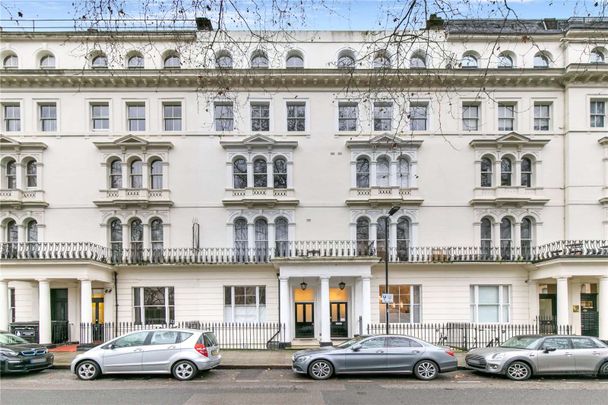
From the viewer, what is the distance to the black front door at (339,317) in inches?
856

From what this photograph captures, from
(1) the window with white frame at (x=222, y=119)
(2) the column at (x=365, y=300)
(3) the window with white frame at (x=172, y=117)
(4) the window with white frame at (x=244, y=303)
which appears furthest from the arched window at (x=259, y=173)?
(2) the column at (x=365, y=300)

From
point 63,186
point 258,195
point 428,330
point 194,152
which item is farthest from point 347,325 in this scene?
point 63,186

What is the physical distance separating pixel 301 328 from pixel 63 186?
44.4 feet

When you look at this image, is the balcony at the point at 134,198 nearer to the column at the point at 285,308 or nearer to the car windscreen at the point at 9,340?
the column at the point at 285,308

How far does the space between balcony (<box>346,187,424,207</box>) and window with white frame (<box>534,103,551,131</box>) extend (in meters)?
7.01

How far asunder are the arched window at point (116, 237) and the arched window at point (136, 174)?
6.55ft

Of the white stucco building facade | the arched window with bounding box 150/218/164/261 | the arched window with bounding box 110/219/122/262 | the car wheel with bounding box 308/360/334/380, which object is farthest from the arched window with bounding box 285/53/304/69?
the car wheel with bounding box 308/360/334/380

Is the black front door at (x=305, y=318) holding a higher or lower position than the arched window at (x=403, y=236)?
lower

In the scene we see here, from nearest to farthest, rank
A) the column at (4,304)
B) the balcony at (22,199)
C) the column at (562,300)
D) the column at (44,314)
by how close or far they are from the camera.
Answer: the column at (44,314), the column at (4,304), the column at (562,300), the balcony at (22,199)

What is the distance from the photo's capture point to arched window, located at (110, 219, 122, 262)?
72.5 feet

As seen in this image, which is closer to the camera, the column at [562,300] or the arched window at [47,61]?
the column at [562,300]

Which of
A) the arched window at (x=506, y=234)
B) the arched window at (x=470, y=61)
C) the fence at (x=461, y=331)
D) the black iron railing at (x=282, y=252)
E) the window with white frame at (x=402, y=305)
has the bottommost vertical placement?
the fence at (x=461, y=331)

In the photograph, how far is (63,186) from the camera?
22.1 meters

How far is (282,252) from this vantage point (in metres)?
22.0
